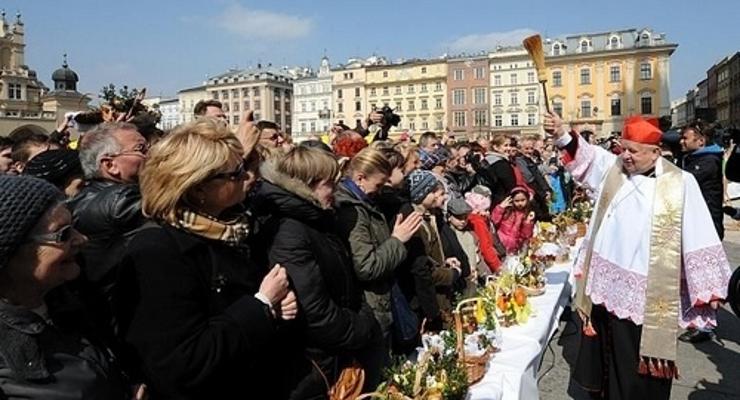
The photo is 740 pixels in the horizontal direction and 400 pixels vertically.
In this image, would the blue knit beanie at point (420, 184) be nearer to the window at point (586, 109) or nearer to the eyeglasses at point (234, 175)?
the eyeglasses at point (234, 175)

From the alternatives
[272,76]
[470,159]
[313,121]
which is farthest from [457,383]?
[272,76]

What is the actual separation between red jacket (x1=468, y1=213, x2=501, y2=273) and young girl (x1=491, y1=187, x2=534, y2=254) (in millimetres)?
1009

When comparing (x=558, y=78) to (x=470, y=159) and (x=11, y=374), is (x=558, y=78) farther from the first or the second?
(x=11, y=374)

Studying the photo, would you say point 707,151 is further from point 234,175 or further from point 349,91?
point 349,91

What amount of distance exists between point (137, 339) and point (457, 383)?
1.66 m

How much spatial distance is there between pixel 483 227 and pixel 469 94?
80.4 metres

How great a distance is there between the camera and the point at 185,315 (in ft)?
6.33

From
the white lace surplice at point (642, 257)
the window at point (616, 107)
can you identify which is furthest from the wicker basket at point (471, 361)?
the window at point (616, 107)

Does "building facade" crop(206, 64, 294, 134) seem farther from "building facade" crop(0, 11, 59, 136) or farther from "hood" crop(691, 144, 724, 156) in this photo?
"hood" crop(691, 144, 724, 156)

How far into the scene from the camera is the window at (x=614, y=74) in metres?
71.7

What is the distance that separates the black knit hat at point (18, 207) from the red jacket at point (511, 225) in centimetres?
560

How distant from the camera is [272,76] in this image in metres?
114

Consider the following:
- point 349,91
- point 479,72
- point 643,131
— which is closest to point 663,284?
point 643,131

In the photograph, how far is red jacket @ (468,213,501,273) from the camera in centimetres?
559
